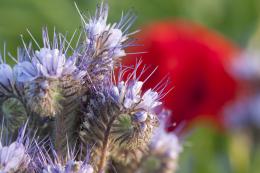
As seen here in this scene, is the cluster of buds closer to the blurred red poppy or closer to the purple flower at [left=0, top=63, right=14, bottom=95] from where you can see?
the purple flower at [left=0, top=63, right=14, bottom=95]

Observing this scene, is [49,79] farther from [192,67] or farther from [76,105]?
[192,67]

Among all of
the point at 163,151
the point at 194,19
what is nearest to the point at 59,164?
the point at 163,151

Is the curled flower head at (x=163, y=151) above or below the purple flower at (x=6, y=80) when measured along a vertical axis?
above

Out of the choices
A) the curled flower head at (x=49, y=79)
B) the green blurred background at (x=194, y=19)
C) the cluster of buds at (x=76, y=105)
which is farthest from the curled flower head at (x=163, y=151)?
the green blurred background at (x=194, y=19)

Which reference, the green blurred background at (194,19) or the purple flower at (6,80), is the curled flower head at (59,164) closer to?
the purple flower at (6,80)

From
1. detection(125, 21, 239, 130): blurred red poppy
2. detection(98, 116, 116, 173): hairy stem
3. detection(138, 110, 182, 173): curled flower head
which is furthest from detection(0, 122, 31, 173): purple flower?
detection(125, 21, 239, 130): blurred red poppy

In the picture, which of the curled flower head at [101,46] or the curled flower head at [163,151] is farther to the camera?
the curled flower head at [163,151]
